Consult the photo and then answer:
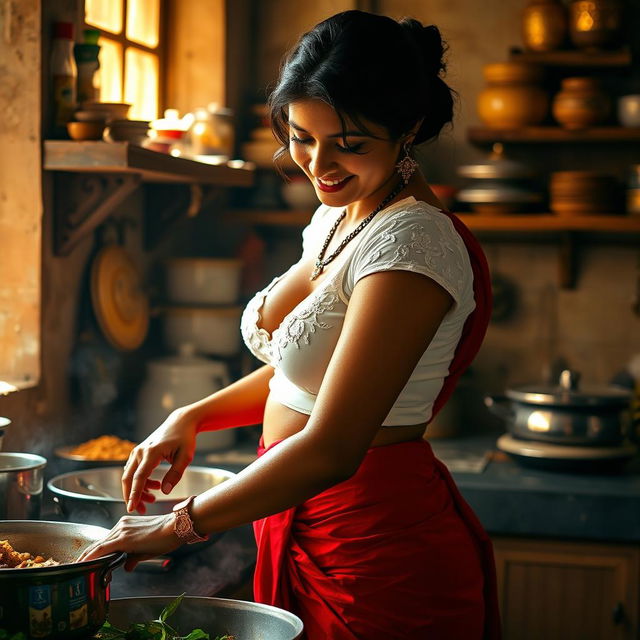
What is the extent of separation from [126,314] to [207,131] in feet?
2.12

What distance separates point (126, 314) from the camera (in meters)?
2.86

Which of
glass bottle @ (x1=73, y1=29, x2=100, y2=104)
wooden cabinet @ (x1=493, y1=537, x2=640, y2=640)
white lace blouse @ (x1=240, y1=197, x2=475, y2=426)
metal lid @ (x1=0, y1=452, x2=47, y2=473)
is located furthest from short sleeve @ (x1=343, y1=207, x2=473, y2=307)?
wooden cabinet @ (x1=493, y1=537, x2=640, y2=640)

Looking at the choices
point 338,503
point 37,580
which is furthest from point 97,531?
point 338,503

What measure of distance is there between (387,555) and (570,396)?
155 cm

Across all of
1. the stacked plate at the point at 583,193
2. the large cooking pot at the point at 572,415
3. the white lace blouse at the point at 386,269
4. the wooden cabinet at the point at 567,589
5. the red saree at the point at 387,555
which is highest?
the stacked plate at the point at 583,193

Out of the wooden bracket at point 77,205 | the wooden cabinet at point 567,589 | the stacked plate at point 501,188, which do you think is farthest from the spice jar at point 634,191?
the wooden bracket at point 77,205

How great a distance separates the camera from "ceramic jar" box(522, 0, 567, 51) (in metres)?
3.26

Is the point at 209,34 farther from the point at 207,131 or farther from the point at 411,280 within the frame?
the point at 411,280

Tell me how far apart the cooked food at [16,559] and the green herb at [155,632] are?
0.13 meters

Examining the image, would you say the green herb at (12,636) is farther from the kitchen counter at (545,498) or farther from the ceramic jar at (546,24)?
the ceramic jar at (546,24)

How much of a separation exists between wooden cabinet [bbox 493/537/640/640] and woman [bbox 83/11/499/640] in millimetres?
1188

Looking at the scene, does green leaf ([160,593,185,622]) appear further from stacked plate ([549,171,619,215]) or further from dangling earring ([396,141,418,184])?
stacked plate ([549,171,619,215])

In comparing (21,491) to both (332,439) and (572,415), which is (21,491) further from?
(572,415)

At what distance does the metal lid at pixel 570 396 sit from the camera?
114 inches
